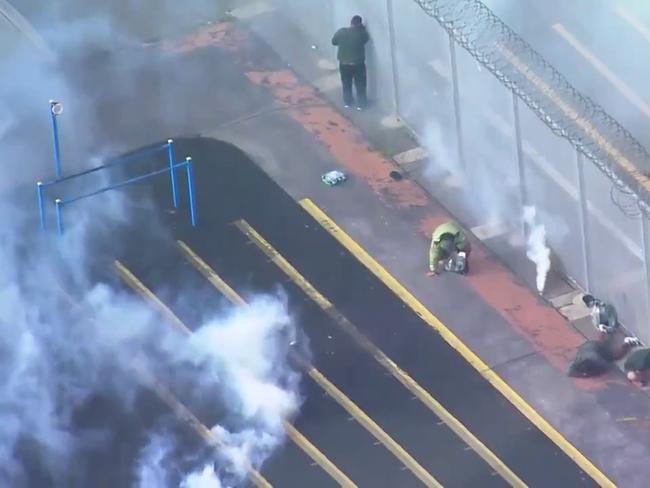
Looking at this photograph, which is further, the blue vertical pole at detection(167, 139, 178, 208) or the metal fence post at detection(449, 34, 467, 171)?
the blue vertical pole at detection(167, 139, 178, 208)

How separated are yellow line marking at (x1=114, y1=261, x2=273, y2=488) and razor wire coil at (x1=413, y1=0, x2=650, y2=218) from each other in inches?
172

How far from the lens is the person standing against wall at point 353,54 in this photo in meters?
26.4

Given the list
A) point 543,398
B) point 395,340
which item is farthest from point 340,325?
point 543,398

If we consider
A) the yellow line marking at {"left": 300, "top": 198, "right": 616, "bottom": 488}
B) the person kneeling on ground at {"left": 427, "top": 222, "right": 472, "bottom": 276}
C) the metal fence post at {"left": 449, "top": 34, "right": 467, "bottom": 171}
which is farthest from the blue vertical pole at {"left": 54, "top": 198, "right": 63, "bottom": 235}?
the metal fence post at {"left": 449, "top": 34, "right": 467, "bottom": 171}

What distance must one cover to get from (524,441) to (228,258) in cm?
434

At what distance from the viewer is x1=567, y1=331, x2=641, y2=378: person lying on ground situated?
22.8m

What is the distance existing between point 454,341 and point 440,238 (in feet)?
4.49

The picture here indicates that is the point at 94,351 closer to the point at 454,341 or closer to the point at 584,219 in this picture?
the point at 454,341

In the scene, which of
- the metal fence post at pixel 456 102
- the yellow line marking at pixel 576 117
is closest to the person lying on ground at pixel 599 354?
the yellow line marking at pixel 576 117

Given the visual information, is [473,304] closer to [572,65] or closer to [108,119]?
[572,65]

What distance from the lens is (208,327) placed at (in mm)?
23297

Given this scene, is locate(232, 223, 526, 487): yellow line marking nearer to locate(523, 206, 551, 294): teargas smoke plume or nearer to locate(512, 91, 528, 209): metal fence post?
locate(523, 206, 551, 294): teargas smoke plume

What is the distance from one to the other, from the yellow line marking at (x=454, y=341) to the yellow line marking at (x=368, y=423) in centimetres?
142

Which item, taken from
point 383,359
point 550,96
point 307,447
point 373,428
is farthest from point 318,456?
point 550,96
